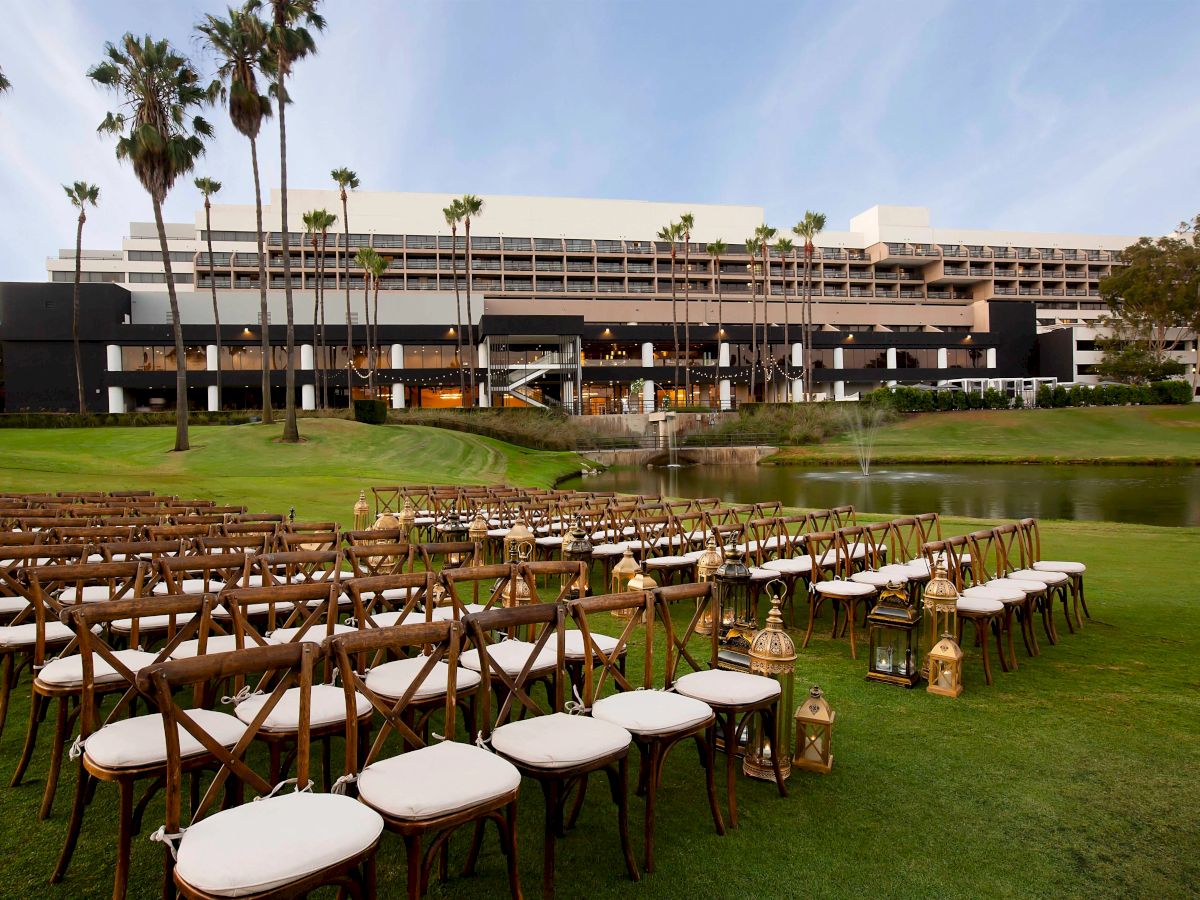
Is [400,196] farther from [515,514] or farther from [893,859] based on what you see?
[893,859]

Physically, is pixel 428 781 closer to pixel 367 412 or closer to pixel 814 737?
pixel 814 737

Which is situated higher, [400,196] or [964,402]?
[400,196]

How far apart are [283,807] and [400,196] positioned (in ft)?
295

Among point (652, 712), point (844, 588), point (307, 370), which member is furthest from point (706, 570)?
point (307, 370)

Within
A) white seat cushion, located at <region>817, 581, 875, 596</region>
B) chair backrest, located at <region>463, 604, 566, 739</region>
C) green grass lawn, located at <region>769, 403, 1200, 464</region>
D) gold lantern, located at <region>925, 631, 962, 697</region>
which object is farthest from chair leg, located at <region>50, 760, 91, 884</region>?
green grass lawn, located at <region>769, 403, 1200, 464</region>

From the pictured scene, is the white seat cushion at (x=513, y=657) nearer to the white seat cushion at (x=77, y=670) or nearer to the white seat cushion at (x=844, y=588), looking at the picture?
the white seat cushion at (x=77, y=670)

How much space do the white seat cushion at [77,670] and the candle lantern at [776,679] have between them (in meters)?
3.28

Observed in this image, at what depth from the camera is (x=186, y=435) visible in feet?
105

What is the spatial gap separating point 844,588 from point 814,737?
2462 mm

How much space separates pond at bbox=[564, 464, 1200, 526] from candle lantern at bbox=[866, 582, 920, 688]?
54.9ft

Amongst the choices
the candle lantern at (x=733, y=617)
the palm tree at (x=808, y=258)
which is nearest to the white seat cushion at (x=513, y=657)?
the candle lantern at (x=733, y=617)

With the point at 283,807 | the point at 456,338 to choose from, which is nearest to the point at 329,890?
the point at 283,807

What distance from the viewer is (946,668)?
559 cm

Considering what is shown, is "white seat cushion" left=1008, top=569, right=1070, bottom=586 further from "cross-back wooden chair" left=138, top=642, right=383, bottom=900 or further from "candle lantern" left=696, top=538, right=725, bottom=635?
"cross-back wooden chair" left=138, top=642, right=383, bottom=900
